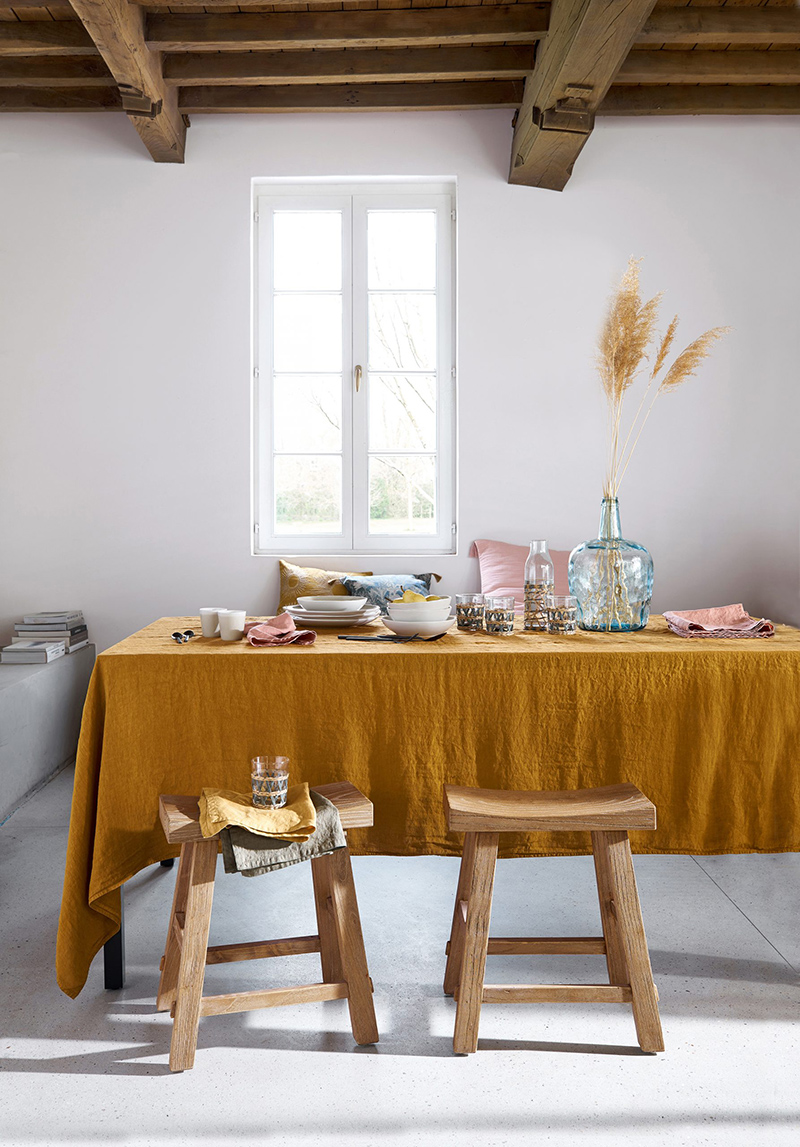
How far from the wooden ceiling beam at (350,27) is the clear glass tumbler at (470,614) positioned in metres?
2.50

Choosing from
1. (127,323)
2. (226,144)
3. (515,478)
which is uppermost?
(226,144)

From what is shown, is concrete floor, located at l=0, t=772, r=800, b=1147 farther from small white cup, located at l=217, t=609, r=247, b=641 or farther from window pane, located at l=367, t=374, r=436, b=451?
window pane, located at l=367, t=374, r=436, b=451

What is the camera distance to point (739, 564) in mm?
4332

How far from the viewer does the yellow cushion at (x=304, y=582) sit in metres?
4.00

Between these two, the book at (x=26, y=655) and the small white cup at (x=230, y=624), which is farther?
the book at (x=26, y=655)

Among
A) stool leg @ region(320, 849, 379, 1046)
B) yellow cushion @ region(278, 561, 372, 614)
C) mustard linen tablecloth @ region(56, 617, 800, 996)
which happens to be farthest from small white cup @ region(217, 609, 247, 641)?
yellow cushion @ region(278, 561, 372, 614)

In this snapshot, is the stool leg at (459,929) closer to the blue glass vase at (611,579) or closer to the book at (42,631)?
the blue glass vase at (611,579)

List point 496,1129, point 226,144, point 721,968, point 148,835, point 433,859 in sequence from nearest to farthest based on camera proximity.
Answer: point 496,1129 → point 148,835 → point 721,968 → point 433,859 → point 226,144

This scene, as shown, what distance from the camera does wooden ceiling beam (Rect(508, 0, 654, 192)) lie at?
2.95 m

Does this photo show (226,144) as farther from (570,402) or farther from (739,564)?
(739,564)

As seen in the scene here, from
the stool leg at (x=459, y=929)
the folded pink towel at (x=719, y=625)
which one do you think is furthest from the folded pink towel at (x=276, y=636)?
the folded pink towel at (x=719, y=625)

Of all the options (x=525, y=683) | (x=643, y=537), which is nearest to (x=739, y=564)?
(x=643, y=537)

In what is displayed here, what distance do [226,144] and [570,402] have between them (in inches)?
80.7

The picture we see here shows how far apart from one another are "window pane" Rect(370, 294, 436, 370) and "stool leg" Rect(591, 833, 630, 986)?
2.93 metres
